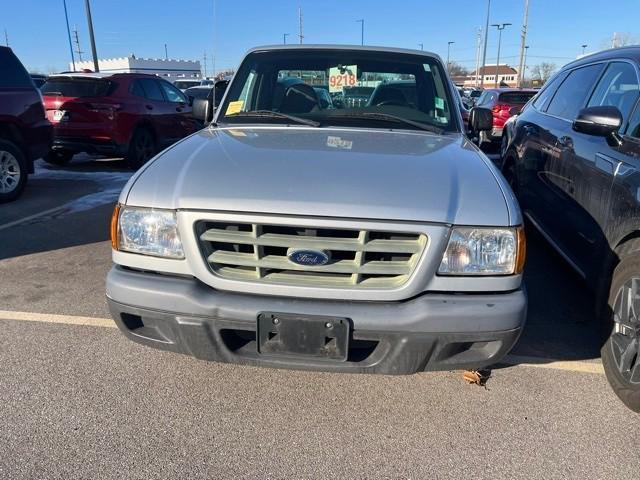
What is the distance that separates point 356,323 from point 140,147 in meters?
8.45

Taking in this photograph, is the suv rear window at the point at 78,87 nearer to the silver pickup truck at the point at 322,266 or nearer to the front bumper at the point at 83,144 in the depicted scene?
the front bumper at the point at 83,144

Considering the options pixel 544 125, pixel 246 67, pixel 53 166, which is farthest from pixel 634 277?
pixel 53 166

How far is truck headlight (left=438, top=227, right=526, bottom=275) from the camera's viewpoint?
2.26m

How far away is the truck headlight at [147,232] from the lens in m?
2.35

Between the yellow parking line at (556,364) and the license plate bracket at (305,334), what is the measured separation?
1.38 meters

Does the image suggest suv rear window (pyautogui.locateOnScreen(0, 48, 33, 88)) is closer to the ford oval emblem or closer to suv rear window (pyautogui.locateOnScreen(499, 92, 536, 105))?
the ford oval emblem

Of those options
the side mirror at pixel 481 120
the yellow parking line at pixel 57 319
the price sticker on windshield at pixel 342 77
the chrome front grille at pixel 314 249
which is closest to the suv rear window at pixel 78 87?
the yellow parking line at pixel 57 319

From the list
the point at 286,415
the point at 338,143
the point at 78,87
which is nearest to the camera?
the point at 286,415

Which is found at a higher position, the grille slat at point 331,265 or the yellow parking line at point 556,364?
the grille slat at point 331,265

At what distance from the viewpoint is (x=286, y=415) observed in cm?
261

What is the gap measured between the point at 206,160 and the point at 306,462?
4.91ft

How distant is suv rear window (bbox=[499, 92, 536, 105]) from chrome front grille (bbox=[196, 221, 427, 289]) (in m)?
11.8

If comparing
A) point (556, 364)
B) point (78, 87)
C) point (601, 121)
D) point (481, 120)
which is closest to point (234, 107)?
point (481, 120)

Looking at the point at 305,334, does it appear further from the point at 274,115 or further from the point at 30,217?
the point at 30,217
